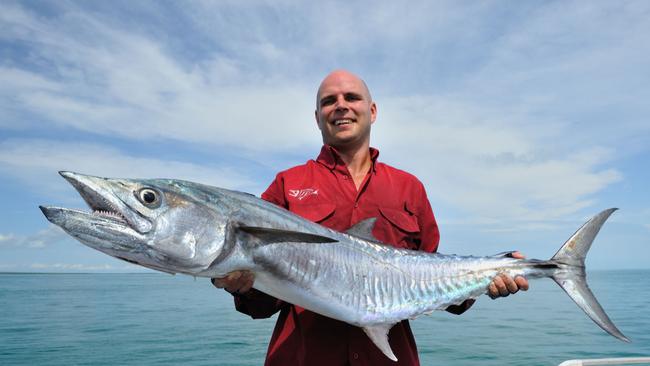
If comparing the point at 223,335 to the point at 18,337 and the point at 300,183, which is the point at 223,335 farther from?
the point at 300,183

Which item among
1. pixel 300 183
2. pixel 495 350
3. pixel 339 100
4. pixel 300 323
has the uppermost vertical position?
pixel 339 100

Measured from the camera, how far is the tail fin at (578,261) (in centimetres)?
331

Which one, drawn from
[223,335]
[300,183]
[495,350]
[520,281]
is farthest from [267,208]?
[223,335]

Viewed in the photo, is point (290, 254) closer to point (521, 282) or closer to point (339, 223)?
point (339, 223)

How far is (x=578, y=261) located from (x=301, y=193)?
2.05m

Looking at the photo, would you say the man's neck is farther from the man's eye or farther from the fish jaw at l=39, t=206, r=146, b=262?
the fish jaw at l=39, t=206, r=146, b=262

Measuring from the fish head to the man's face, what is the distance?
1.39 meters

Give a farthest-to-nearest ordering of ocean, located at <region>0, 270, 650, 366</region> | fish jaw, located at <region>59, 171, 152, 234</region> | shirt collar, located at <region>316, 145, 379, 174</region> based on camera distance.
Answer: ocean, located at <region>0, 270, 650, 366</region> < shirt collar, located at <region>316, 145, 379, 174</region> < fish jaw, located at <region>59, 171, 152, 234</region>

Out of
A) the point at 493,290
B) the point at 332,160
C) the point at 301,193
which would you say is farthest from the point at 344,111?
the point at 493,290

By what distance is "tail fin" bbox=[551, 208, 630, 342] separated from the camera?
331 cm

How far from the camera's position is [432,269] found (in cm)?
319

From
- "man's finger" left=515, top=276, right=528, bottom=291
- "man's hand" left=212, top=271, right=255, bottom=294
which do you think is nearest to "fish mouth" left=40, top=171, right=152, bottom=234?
"man's hand" left=212, top=271, right=255, bottom=294

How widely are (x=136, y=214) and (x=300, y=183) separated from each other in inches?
52.8

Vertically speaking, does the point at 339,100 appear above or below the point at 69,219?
above
